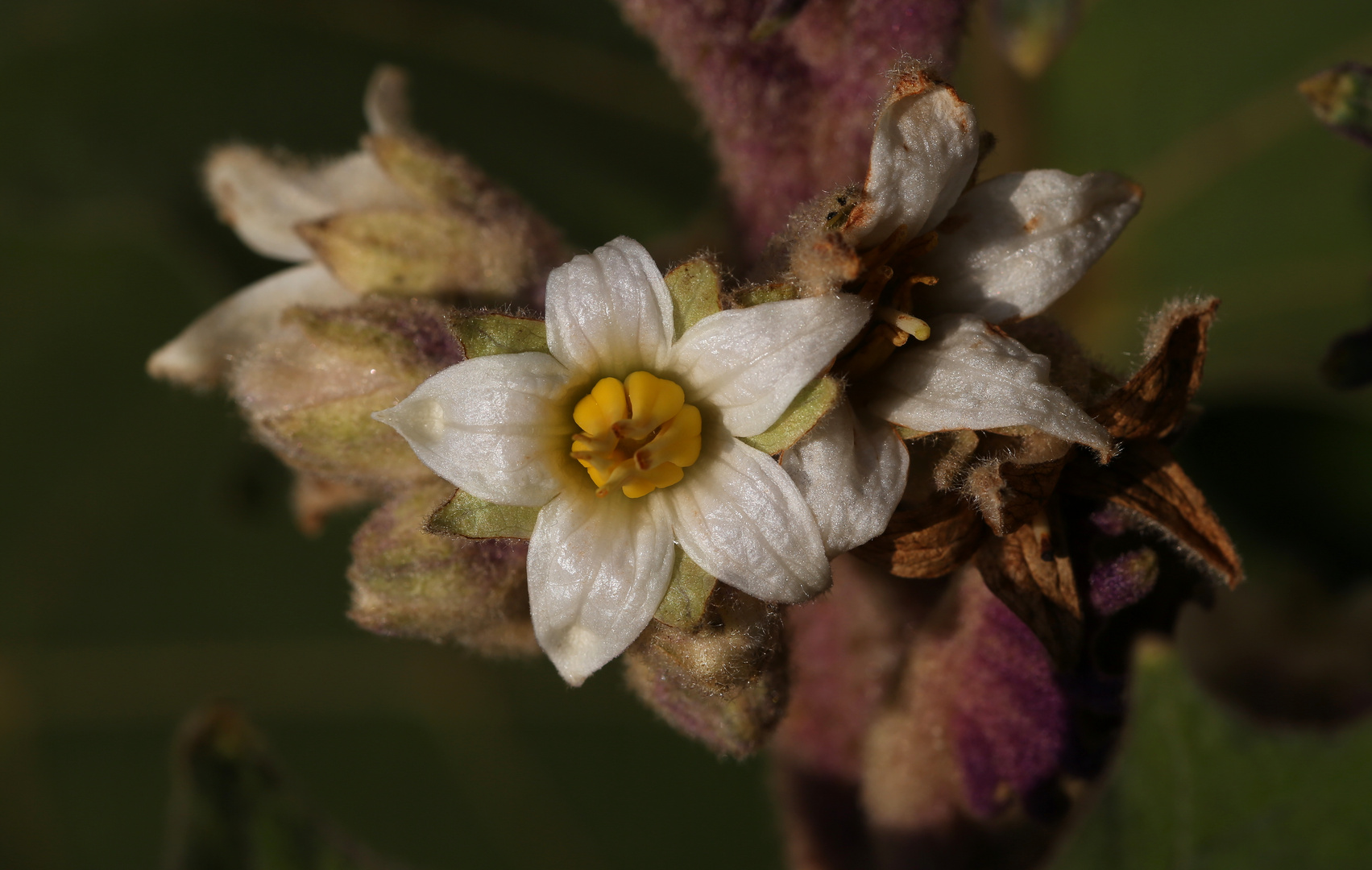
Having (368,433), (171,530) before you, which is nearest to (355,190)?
(368,433)

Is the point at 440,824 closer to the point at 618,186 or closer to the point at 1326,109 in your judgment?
the point at 618,186

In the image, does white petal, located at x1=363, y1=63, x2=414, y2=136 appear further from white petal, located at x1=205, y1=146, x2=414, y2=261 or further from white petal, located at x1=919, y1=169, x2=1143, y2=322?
white petal, located at x1=919, y1=169, x2=1143, y2=322

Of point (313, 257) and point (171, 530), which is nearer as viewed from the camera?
point (313, 257)

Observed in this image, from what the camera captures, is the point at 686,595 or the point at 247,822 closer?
the point at 686,595

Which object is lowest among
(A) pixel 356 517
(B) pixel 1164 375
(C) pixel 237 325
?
(A) pixel 356 517

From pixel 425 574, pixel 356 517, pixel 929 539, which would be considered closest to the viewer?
pixel 929 539

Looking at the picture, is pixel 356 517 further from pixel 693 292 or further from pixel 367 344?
pixel 693 292

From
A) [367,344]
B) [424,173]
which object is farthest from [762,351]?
[424,173]
